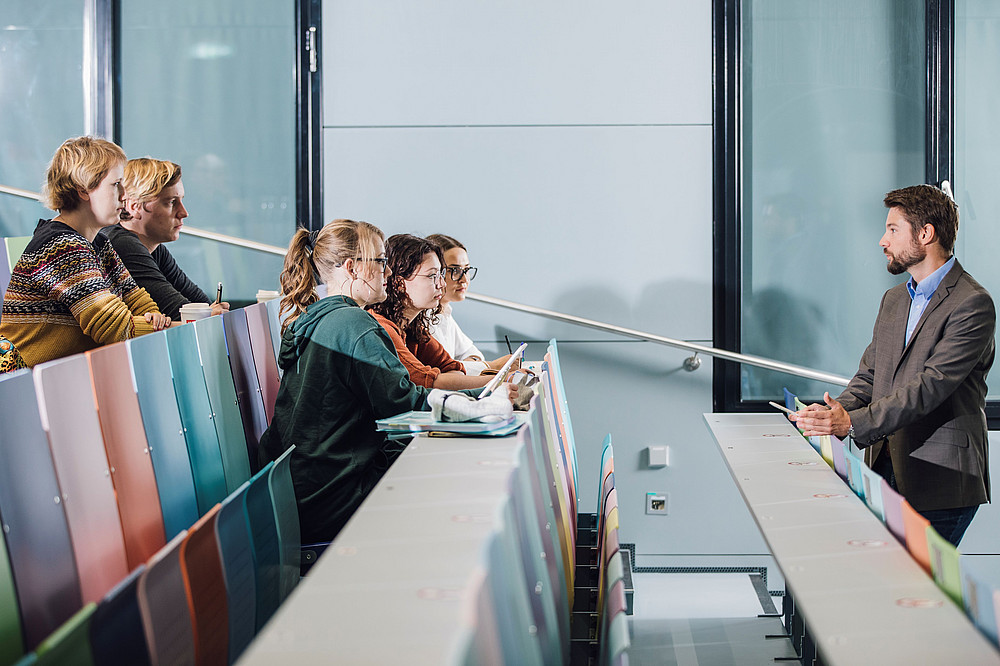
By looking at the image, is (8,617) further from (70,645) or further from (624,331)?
(624,331)

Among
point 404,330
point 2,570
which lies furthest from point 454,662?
point 404,330

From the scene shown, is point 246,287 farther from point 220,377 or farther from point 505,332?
point 220,377

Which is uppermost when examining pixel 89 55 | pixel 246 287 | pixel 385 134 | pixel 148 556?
pixel 89 55

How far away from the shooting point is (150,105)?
402 cm

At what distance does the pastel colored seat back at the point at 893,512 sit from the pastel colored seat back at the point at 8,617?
1515 millimetres

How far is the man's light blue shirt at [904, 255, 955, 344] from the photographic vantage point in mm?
2584

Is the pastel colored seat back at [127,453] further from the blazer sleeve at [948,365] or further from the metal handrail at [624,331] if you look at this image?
the metal handrail at [624,331]

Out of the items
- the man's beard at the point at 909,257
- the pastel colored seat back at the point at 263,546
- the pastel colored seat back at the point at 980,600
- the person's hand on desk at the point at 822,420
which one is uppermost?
the man's beard at the point at 909,257

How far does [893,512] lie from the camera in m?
1.69

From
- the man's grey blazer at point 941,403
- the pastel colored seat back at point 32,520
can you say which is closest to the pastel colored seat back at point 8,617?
the pastel colored seat back at point 32,520

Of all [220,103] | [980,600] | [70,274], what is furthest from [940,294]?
[220,103]

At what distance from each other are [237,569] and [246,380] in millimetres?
1016

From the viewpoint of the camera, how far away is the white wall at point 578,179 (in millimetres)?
3943

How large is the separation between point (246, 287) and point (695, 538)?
235 cm
